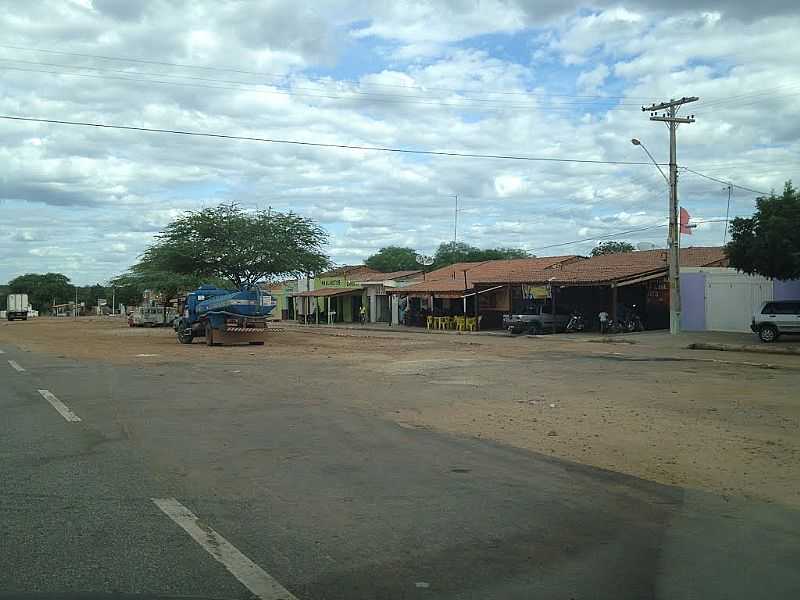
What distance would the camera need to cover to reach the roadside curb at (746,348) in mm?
26453

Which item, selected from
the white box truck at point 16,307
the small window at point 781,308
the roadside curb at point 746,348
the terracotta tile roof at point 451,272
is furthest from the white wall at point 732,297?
the white box truck at point 16,307

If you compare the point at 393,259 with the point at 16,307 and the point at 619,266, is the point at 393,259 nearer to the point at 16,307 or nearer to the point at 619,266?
the point at 16,307

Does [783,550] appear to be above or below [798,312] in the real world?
below

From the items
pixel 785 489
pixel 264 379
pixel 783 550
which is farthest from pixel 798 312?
pixel 783 550

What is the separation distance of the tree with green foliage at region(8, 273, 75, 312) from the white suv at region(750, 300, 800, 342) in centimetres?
13971

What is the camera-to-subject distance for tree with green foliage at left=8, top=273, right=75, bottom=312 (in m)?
149

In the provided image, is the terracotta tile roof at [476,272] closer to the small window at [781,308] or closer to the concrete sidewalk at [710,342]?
the concrete sidewalk at [710,342]

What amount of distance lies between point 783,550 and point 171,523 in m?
4.84

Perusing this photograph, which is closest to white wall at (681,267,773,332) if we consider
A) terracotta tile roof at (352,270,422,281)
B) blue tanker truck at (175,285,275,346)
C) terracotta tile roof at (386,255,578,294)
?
terracotta tile roof at (386,255,578,294)

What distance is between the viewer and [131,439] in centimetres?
1035

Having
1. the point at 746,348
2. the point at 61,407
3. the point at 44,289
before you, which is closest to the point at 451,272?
the point at 746,348

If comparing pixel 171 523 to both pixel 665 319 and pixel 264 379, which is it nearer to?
pixel 264 379

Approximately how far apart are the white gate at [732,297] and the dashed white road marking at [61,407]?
30.8 metres

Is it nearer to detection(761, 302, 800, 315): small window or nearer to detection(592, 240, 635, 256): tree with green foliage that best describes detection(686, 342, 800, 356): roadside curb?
detection(761, 302, 800, 315): small window
